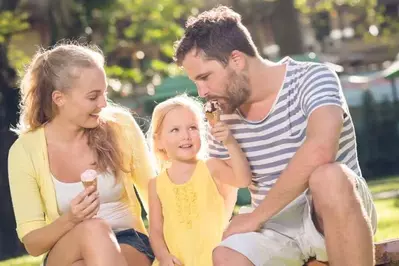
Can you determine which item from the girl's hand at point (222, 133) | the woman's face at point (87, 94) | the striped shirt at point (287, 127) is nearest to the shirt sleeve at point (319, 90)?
the striped shirt at point (287, 127)

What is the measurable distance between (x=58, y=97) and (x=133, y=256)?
833 mm

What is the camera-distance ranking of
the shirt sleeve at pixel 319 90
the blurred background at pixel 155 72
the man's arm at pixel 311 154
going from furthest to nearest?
the blurred background at pixel 155 72
the shirt sleeve at pixel 319 90
the man's arm at pixel 311 154

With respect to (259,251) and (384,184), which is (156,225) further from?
(384,184)

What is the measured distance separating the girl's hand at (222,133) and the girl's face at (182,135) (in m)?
0.38

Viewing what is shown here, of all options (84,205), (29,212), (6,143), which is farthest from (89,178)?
(6,143)

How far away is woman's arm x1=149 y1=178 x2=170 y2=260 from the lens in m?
5.03

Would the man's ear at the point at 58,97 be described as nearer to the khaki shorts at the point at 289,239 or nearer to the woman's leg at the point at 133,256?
the woman's leg at the point at 133,256

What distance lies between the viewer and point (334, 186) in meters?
4.32

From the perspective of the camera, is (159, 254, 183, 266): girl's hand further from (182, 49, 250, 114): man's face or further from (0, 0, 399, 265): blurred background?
(0, 0, 399, 265): blurred background

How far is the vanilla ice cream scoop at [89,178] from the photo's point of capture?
15.4ft

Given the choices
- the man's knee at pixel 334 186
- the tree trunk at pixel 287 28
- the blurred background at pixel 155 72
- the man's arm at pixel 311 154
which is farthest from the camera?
the tree trunk at pixel 287 28

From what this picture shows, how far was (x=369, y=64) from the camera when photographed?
42312 millimetres

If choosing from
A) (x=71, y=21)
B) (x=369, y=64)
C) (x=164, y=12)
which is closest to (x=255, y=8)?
(x=164, y=12)

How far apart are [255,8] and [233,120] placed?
20995 millimetres
